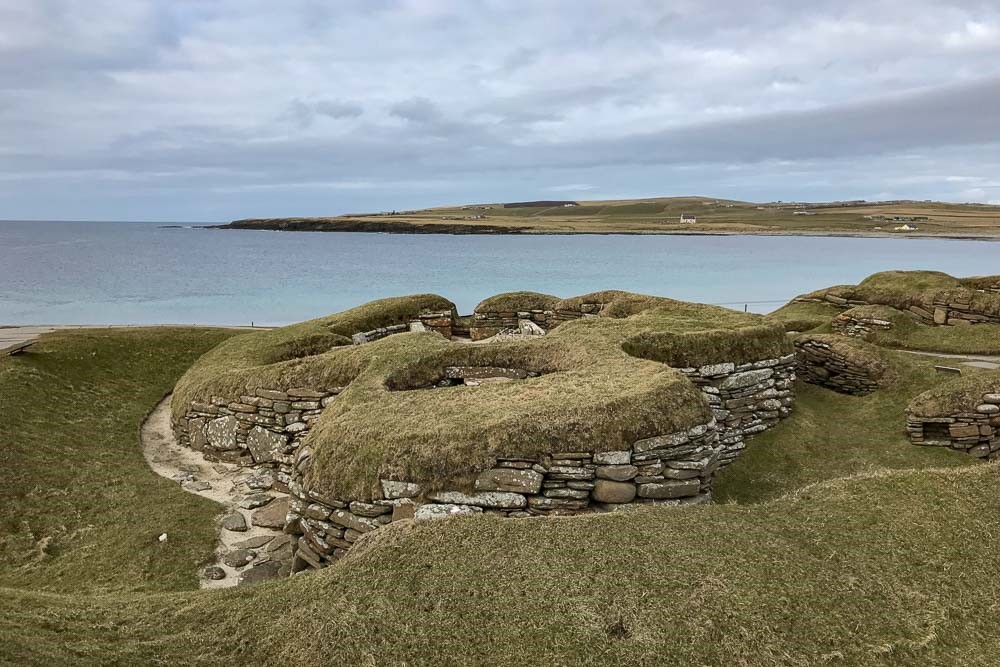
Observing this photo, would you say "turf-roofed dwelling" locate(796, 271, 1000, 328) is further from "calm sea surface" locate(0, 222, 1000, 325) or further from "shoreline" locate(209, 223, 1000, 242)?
"shoreline" locate(209, 223, 1000, 242)

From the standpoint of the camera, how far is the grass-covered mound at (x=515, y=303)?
22.8 m

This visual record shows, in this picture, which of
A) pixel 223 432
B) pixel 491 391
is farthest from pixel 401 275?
pixel 491 391

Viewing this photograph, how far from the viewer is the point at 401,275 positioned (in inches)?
2904

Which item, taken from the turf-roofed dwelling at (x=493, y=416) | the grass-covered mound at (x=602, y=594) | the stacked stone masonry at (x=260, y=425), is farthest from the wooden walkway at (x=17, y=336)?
the grass-covered mound at (x=602, y=594)

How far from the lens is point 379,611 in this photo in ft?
19.4

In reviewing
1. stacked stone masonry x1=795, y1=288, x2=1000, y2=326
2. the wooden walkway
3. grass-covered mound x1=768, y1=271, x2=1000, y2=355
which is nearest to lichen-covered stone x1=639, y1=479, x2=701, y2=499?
grass-covered mound x1=768, y1=271, x2=1000, y2=355

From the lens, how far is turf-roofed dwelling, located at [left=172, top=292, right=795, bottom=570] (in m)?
8.76

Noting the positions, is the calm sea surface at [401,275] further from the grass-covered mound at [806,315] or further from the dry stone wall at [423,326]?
the dry stone wall at [423,326]

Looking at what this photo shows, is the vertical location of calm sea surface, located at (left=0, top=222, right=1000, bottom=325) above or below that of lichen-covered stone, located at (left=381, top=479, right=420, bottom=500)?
below

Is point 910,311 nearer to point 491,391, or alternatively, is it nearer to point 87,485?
point 491,391

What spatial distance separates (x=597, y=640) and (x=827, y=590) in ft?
8.96

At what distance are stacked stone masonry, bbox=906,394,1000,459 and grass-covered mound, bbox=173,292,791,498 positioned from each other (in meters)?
3.68

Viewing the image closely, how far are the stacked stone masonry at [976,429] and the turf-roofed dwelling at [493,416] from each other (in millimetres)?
3301

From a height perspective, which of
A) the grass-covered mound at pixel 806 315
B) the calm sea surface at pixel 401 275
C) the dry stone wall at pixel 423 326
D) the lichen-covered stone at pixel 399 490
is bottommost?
the calm sea surface at pixel 401 275
